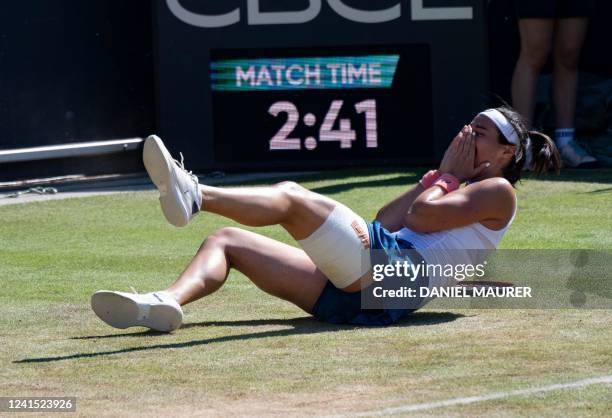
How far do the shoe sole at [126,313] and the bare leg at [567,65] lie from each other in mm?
6580

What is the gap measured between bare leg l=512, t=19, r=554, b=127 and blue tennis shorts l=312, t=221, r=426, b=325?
228 inches

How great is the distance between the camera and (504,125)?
596cm

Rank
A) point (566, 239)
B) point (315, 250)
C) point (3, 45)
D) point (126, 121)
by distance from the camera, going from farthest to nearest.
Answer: point (126, 121)
point (3, 45)
point (566, 239)
point (315, 250)

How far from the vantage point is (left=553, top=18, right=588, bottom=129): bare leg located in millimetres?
11508

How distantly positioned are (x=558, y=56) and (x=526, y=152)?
574 centimetres

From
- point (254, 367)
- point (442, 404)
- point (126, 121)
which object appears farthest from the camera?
point (126, 121)

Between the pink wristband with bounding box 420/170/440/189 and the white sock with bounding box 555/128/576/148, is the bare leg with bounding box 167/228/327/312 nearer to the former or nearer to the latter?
the pink wristband with bounding box 420/170/440/189

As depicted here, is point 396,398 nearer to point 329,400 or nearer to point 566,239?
point 329,400

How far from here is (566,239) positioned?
26.6 ft

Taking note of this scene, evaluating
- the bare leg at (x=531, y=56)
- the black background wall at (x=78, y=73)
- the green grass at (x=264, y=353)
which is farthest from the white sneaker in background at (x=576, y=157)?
the green grass at (x=264, y=353)

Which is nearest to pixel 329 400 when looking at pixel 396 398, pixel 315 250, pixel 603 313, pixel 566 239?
pixel 396 398

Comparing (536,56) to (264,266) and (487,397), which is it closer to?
(264,266)

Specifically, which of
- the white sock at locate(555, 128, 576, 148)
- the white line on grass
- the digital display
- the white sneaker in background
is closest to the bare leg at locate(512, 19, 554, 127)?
the white sock at locate(555, 128, 576, 148)

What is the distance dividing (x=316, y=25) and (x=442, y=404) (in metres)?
7.93
